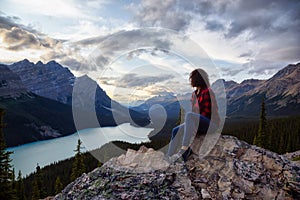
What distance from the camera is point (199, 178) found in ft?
21.6

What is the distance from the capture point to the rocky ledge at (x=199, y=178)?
607cm

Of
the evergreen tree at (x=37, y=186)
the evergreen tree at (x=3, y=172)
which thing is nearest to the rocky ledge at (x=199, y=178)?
the evergreen tree at (x=3, y=172)

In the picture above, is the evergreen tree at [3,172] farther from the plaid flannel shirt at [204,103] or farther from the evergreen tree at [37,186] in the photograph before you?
the plaid flannel shirt at [204,103]

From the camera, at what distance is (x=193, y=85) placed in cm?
711

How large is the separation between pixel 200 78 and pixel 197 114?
1.10m

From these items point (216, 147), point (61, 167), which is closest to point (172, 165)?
point (216, 147)

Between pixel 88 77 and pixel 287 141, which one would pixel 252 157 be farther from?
pixel 287 141

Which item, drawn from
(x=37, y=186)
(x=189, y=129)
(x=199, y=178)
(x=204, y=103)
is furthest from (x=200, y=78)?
(x=37, y=186)

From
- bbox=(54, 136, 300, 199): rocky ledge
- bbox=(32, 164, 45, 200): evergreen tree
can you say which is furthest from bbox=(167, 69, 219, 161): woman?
bbox=(32, 164, 45, 200): evergreen tree

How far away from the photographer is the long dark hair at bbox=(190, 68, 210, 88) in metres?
7.00

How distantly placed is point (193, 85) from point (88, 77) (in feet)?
12.0

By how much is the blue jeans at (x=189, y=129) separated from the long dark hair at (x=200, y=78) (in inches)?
36.7

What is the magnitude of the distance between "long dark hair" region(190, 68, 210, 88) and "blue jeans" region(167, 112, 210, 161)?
931 mm

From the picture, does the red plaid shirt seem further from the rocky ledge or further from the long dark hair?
the rocky ledge
